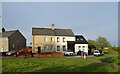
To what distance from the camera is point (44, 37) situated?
4006 cm

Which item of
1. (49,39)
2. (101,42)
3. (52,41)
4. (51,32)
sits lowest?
(101,42)

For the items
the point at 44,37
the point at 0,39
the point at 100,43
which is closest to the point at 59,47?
the point at 44,37

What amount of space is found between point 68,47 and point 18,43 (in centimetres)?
1926

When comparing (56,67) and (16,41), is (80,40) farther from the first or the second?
(56,67)

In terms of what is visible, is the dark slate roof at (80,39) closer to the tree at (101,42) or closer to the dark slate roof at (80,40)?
the dark slate roof at (80,40)

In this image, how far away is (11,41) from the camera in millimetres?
46250

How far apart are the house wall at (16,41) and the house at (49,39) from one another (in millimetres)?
10724

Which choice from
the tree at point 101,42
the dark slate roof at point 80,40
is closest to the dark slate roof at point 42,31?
the dark slate roof at point 80,40

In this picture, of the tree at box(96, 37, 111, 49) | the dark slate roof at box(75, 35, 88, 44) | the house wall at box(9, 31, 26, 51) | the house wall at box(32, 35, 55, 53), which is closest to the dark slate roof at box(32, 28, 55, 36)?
the house wall at box(32, 35, 55, 53)

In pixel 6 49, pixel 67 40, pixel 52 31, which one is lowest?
pixel 6 49

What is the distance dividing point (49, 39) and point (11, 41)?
570 inches

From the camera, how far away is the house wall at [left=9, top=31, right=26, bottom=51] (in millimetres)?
46269

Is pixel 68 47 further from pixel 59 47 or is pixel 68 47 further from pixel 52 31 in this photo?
pixel 52 31

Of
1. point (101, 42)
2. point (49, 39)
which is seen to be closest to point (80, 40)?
point (49, 39)
